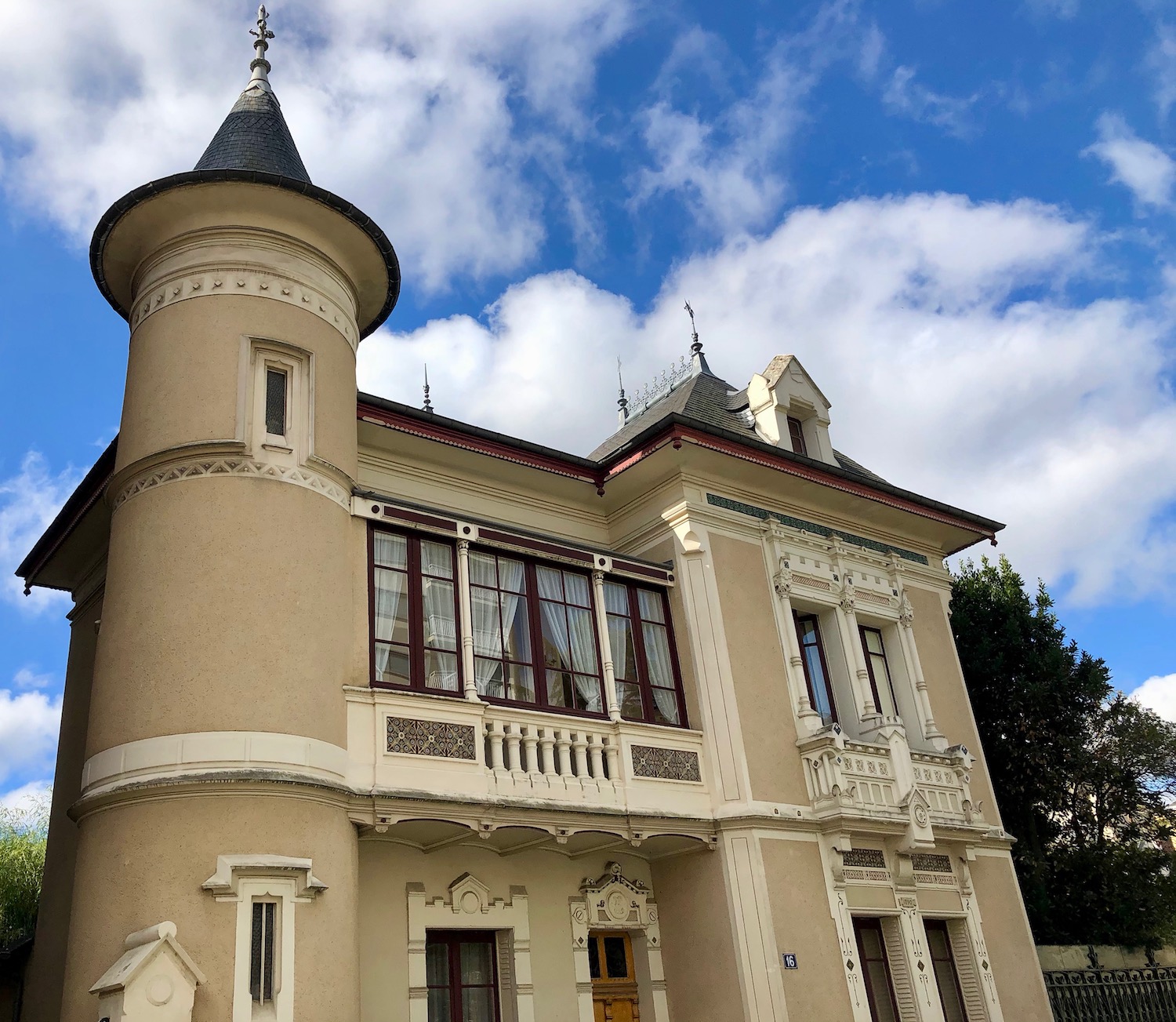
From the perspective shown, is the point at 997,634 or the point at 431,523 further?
the point at 997,634

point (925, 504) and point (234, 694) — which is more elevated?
point (925, 504)

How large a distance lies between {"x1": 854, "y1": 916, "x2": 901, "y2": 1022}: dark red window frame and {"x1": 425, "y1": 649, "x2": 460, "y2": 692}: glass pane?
6.79 metres

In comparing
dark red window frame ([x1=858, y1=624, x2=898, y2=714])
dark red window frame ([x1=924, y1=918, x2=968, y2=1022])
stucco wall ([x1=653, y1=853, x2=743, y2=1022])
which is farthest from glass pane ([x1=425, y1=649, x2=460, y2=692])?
dark red window frame ([x1=924, y1=918, x2=968, y2=1022])

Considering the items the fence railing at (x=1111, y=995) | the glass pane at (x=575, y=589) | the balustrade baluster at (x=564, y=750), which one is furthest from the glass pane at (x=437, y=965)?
the fence railing at (x=1111, y=995)

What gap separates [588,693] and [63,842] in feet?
25.5

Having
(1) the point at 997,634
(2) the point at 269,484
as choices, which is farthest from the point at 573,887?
(1) the point at 997,634

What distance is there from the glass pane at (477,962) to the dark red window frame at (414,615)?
3182 mm

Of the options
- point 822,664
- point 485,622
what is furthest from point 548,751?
point 822,664

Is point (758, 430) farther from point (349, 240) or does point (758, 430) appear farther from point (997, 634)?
point (997, 634)

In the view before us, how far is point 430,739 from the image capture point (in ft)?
40.1

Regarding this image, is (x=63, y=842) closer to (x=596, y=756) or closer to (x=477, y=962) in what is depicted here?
(x=477, y=962)

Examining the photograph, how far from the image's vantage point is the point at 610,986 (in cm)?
1422

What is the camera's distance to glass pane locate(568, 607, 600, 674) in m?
14.6

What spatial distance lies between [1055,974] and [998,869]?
7.23 ft
